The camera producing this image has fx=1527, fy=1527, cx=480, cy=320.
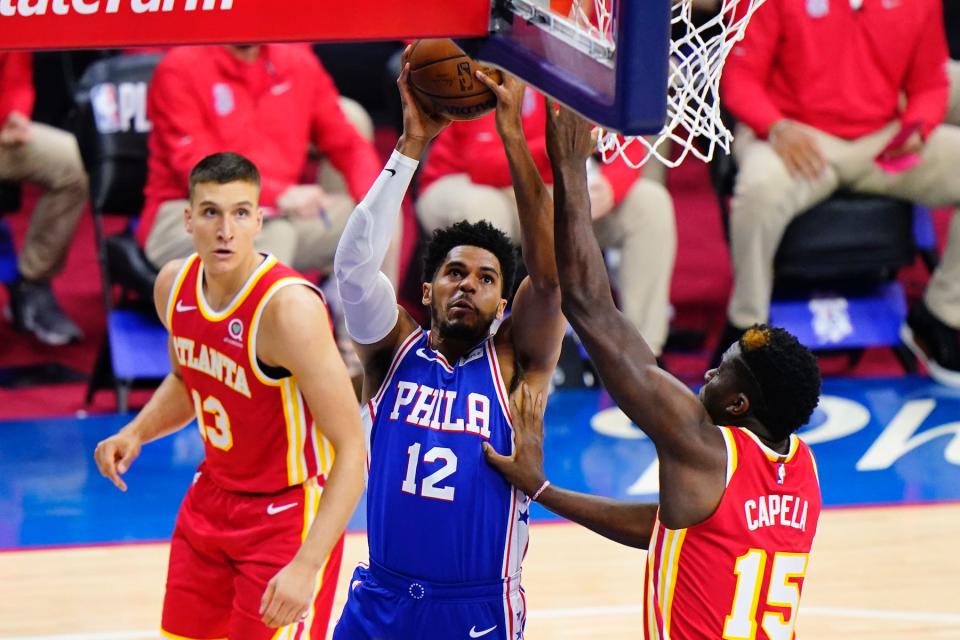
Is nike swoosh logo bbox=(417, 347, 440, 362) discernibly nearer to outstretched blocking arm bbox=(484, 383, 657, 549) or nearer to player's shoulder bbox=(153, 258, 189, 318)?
outstretched blocking arm bbox=(484, 383, 657, 549)

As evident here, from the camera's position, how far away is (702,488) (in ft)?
10.7

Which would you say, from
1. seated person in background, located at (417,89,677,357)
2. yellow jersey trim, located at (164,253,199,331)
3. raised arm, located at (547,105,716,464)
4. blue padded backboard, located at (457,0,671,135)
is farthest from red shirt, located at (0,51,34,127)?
blue padded backboard, located at (457,0,671,135)

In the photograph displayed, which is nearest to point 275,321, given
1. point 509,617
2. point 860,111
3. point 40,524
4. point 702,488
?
point 509,617

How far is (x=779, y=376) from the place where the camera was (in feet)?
10.8

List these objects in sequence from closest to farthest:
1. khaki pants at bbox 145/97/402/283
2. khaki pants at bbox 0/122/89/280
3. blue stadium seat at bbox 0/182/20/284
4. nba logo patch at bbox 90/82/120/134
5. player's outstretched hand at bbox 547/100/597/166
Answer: player's outstretched hand at bbox 547/100/597/166 → khaki pants at bbox 145/97/402/283 → nba logo patch at bbox 90/82/120/134 → khaki pants at bbox 0/122/89/280 → blue stadium seat at bbox 0/182/20/284

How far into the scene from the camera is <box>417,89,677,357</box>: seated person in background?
7145 millimetres

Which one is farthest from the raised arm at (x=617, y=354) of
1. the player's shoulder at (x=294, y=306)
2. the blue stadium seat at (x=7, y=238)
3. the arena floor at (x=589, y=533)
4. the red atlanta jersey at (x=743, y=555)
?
the blue stadium seat at (x=7, y=238)

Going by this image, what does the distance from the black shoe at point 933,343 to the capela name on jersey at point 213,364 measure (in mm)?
4660

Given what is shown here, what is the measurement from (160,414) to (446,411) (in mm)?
951

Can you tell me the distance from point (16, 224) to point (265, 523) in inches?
234

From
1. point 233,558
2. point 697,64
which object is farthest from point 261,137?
point 697,64

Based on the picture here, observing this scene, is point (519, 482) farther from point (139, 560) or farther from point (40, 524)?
point (40, 524)

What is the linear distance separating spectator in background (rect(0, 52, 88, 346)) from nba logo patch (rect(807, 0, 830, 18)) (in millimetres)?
3675

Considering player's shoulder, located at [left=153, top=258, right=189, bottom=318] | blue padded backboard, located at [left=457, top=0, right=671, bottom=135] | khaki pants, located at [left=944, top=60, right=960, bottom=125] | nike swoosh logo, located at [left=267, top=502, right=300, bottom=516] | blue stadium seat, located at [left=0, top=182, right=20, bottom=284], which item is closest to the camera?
blue padded backboard, located at [left=457, top=0, right=671, bottom=135]
